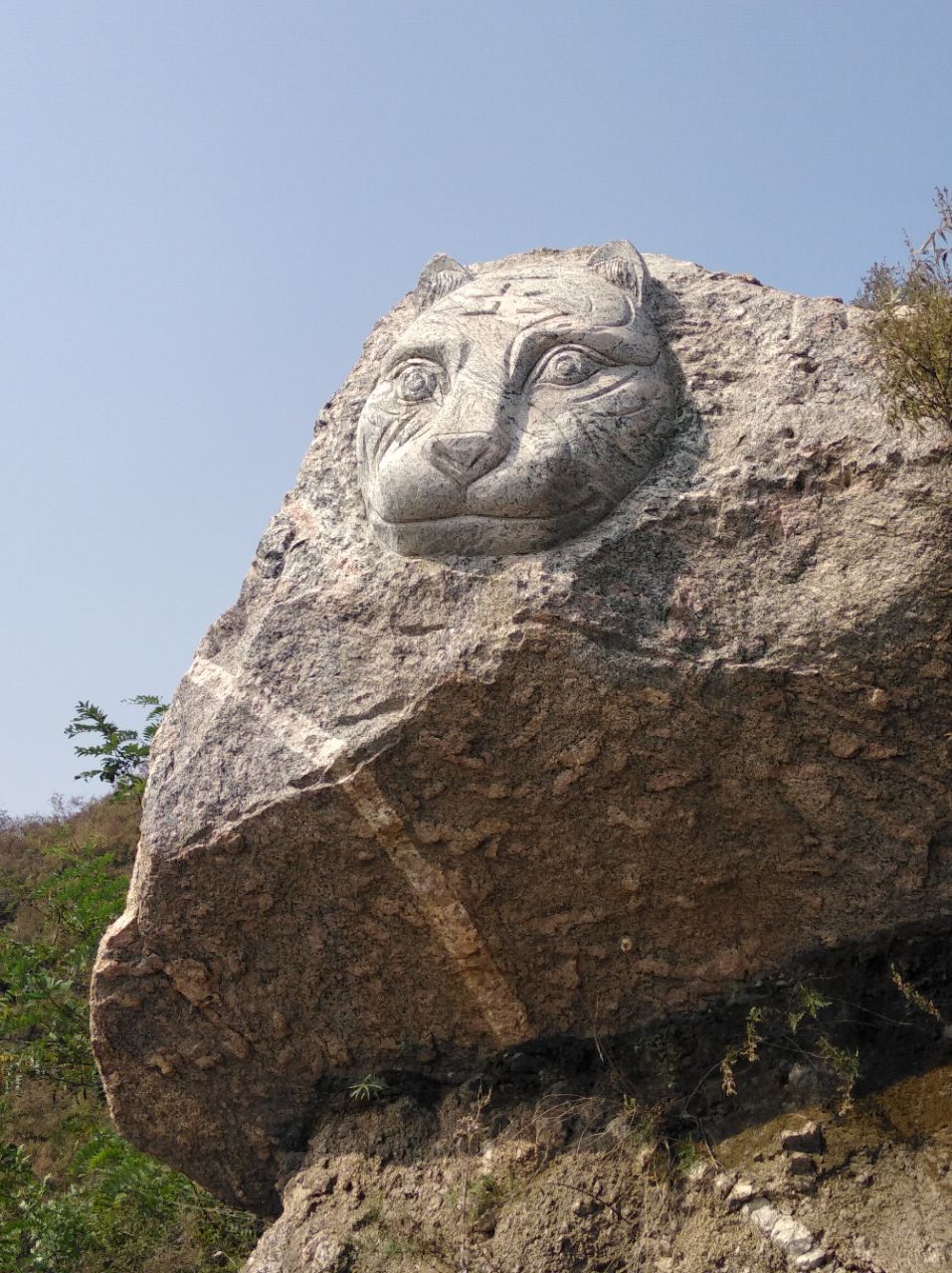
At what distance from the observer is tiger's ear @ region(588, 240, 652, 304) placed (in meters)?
4.43

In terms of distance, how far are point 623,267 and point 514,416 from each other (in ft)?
3.07

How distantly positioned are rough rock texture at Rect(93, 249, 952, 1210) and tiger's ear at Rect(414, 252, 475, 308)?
2.45 ft

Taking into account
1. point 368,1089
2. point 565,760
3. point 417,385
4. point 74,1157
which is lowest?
point 368,1089

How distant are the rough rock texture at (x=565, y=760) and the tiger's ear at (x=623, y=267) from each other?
70 mm

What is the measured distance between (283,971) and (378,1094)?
1.88 ft

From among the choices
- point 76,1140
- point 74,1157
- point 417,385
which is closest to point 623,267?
point 417,385

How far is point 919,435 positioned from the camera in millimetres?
3588

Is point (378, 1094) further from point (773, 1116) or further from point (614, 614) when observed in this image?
point (614, 614)

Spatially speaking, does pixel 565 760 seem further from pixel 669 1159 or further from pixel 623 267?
pixel 623 267

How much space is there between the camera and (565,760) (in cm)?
367

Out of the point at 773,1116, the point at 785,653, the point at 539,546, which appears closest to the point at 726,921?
the point at 773,1116

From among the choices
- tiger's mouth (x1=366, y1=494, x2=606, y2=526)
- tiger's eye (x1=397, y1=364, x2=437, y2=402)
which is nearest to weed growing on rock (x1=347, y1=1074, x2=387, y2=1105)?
tiger's mouth (x1=366, y1=494, x2=606, y2=526)

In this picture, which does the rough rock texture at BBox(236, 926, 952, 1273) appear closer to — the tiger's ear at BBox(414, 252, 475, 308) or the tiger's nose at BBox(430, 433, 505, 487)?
the tiger's nose at BBox(430, 433, 505, 487)

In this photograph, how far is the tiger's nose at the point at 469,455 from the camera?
379cm
